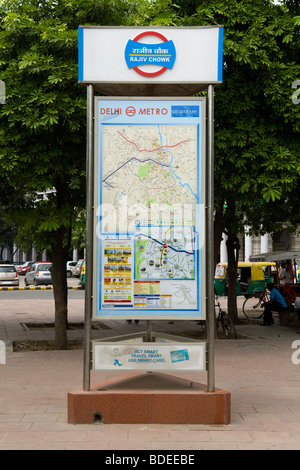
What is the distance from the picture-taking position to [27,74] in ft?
36.2

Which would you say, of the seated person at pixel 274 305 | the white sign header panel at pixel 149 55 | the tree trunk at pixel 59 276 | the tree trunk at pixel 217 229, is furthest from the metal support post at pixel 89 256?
the seated person at pixel 274 305

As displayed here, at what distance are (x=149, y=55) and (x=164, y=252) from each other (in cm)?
195

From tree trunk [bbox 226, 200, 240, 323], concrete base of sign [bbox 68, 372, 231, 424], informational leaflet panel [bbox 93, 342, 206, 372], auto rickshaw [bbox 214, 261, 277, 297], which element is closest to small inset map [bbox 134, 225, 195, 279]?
informational leaflet panel [bbox 93, 342, 206, 372]

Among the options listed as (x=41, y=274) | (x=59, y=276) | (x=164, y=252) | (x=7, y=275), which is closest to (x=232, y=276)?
(x=59, y=276)

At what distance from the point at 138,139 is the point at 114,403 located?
2.62 metres

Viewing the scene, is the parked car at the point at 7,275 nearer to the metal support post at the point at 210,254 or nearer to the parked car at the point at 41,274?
the parked car at the point at 41,274

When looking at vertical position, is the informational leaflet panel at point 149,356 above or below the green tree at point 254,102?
below

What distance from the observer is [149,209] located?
7.00 meters

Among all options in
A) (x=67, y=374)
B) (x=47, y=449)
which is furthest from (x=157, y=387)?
(x=67, y=374)

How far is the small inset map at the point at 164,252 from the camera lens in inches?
273

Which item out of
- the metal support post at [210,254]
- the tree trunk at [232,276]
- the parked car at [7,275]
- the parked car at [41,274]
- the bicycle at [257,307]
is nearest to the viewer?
the metal support post at [210,254]

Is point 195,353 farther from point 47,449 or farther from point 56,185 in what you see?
point 56,185

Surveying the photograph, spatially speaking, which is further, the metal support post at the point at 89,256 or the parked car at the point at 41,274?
the parked car at the point at 41,274

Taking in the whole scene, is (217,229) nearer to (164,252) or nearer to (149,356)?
(164,252)
